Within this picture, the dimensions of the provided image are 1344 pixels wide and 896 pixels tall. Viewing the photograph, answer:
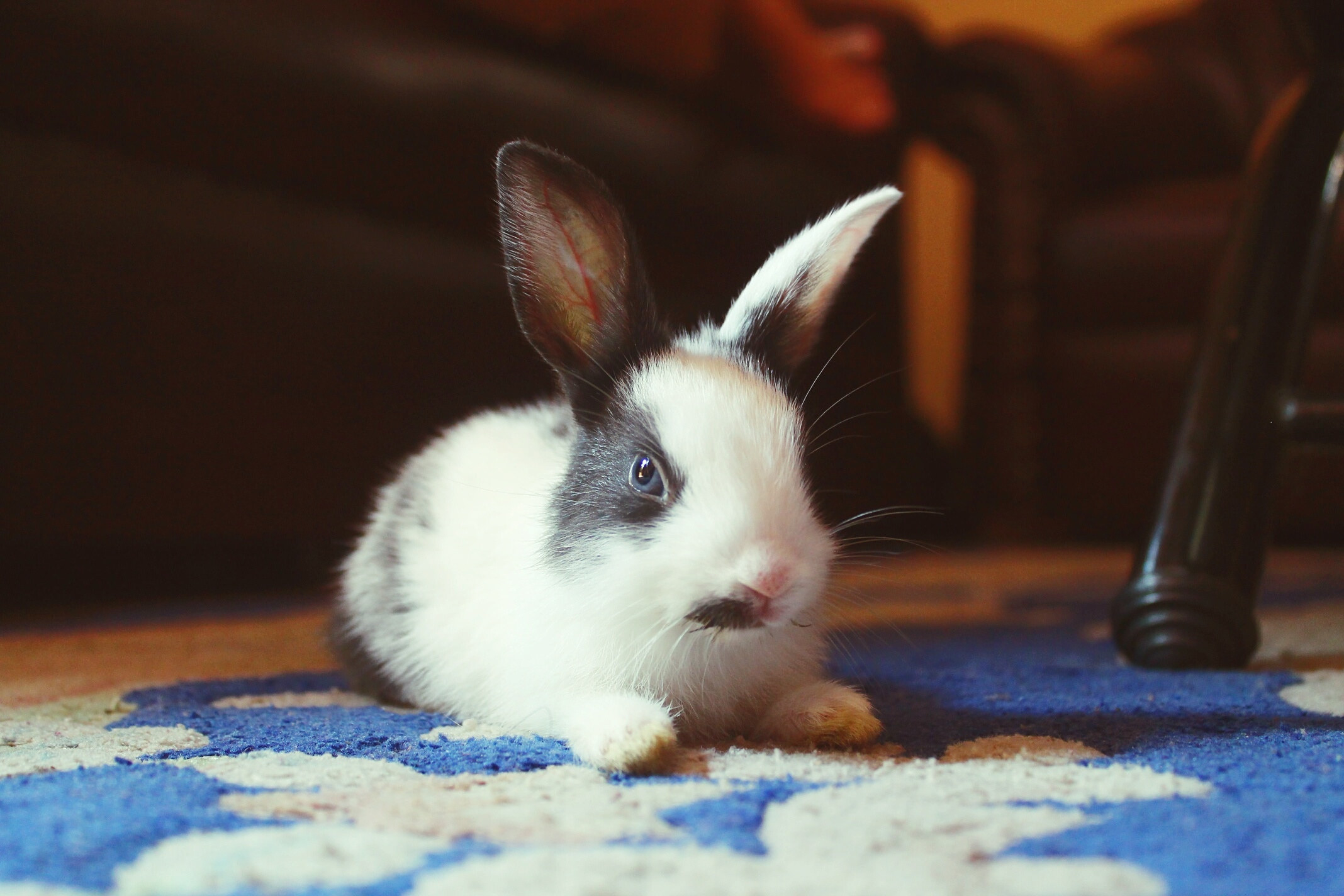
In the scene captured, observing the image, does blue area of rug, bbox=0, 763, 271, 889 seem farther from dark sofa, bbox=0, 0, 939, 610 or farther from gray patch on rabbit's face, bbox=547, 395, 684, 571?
dark sofa, bbox=0, 0, 939, 610

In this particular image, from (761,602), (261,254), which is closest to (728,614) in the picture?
(761,602)

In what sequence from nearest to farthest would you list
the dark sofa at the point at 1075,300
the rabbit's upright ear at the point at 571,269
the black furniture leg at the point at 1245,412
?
the rabbit's upright ear at the point at 571,269 < the black furniture leg at the point at 1245,412 < the dark sofa at the point at 1075,300

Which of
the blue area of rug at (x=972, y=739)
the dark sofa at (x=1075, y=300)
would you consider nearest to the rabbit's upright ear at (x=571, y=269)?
the blue area of rug at (x=972, y=739)

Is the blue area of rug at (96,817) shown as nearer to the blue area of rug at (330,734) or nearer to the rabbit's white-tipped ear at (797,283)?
the blue area of rug at (330,734)

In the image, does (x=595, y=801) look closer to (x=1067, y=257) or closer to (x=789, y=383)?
(x=789, y=383)

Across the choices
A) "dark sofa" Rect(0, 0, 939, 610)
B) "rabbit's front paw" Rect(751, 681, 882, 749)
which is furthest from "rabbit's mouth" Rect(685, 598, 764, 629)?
"dark sofa" Rect(0, 0, 939, 610)

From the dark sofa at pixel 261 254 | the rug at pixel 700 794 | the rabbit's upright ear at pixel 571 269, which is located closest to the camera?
the rug at pixel 700 794

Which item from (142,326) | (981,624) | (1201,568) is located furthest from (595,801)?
(142,326)
